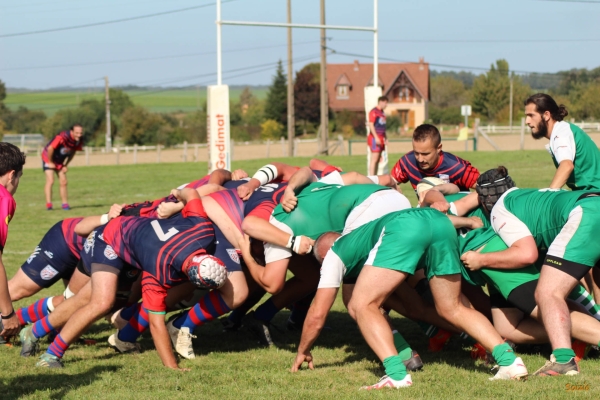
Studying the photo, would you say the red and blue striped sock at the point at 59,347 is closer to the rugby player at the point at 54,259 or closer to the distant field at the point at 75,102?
the rugby player at the point at 54,259

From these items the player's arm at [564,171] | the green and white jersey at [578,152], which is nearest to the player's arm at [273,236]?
the player's arm at [564,171]

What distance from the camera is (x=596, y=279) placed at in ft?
20.8

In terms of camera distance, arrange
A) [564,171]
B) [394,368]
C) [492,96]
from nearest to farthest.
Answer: [394,368]
[564,171]
[492,96]

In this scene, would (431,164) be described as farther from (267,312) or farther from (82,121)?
(82,121)

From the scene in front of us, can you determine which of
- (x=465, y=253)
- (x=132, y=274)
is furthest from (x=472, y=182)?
(x=132, y=274)

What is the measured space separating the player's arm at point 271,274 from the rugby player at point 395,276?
508 millimetres

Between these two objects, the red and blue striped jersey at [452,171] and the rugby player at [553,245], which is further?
the red and blue striped jersey at [452,171]

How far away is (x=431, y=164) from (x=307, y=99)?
56.4 meters

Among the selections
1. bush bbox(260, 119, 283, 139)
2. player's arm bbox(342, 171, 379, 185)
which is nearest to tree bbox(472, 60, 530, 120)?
bush bbox(260, 119, 283, 139)

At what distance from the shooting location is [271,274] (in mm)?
5629

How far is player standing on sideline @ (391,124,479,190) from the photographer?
6.89 meters

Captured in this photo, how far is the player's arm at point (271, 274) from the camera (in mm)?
5617

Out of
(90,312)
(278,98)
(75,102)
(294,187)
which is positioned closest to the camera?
(90,312)

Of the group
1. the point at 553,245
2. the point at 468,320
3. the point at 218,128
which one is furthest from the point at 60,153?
the point at 553,245
